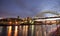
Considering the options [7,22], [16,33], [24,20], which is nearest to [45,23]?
[24,20]

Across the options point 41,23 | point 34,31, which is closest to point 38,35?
point 34,31

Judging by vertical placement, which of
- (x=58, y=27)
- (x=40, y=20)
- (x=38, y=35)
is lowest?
(x=38, y=35)

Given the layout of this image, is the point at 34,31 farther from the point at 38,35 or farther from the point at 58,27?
the point at 58,27

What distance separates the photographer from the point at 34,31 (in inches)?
114

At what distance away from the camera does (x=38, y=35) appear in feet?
9.38

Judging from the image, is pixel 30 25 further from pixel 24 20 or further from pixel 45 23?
pixel 45 23

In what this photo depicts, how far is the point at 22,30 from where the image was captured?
2.92 meters

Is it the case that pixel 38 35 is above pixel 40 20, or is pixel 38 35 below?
below

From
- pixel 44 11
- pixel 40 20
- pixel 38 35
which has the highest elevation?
pixel 44 11

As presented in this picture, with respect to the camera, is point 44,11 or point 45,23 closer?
point 45,23

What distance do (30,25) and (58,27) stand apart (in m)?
0.77

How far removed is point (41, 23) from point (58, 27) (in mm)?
476

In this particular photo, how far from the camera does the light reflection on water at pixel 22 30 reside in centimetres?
288

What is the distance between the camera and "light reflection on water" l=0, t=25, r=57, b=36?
9.43ft
